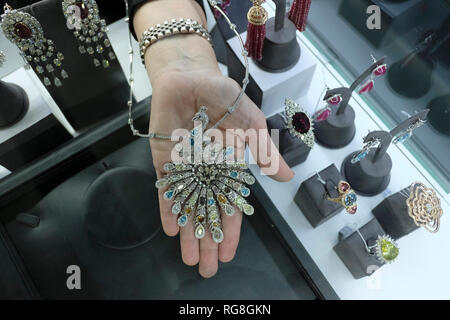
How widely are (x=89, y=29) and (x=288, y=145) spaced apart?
0.67 meters

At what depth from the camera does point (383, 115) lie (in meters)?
1.17

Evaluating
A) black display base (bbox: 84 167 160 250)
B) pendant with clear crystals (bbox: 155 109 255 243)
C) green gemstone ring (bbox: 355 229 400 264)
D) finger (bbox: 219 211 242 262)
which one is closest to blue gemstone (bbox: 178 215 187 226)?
pendant with clear crystals (bbox: 155 109 255 243)

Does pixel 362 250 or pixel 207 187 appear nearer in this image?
pixel 362 250

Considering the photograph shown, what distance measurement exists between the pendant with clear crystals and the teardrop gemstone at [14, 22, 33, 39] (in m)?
0.50

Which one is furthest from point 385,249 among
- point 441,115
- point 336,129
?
point 441,115

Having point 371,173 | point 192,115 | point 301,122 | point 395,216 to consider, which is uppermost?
point 192,115

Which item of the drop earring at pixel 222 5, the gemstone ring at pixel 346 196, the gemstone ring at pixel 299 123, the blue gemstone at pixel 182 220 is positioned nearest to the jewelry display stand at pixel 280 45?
the gemstone ring at pixel 299 123

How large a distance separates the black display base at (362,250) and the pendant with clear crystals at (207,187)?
0.27 meters

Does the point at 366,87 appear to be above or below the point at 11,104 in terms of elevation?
below

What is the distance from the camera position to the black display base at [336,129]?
42.5 inches

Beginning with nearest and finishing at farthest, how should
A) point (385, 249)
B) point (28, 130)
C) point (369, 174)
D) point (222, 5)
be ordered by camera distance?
point (385, 249), point (369, 174), point (28, 130), point (222, 5)

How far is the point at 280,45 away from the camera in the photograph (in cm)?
104

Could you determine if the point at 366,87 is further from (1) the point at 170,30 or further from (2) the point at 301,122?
(1) the point at 170,30

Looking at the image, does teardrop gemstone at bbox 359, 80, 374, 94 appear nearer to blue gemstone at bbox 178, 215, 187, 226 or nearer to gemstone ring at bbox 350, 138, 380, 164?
gemstone ring at bbox 350, 138, 380, 164
